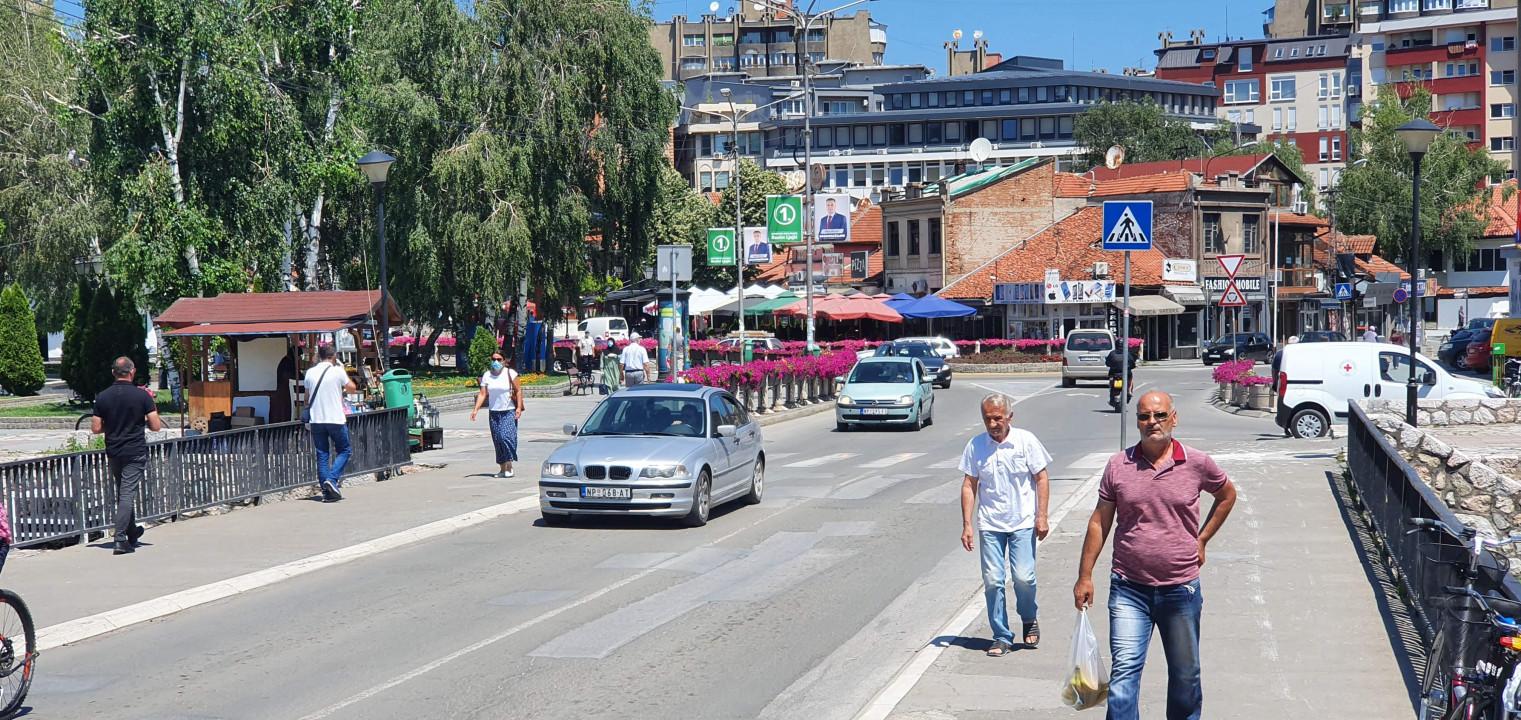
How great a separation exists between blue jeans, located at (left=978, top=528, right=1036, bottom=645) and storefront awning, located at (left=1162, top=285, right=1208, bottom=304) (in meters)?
62.0

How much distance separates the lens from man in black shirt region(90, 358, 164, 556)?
1405 cm

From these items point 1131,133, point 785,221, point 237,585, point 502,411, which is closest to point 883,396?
point 502,411

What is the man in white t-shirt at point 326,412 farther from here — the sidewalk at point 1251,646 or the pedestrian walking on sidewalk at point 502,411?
the sidewalk at point 1251,646

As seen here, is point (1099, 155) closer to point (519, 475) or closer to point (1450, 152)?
point (1450, 152)

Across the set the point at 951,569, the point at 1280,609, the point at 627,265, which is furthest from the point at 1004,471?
the point at 627,265

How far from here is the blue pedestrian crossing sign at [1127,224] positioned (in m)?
17.1

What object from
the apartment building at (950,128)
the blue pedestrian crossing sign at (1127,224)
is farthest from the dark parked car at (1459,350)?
the apartment building at (950,128)

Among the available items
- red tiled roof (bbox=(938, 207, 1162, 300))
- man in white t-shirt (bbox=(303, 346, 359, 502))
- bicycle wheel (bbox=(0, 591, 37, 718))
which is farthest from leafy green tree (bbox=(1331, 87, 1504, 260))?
bicycle wheel (bbox=(0, 591, 37, 718))

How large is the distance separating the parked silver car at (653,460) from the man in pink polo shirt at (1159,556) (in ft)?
30.2

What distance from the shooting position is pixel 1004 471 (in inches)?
387

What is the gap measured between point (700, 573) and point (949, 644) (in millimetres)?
3800

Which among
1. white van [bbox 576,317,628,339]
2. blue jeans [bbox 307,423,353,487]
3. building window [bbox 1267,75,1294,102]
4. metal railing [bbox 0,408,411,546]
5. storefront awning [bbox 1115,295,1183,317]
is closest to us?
metal railing [bbox 0,408,411,546]

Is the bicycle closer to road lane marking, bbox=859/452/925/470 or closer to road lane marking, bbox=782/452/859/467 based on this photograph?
road lane marking, bbox=859/452/925/470

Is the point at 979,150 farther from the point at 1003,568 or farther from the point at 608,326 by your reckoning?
the point at 1003,568
